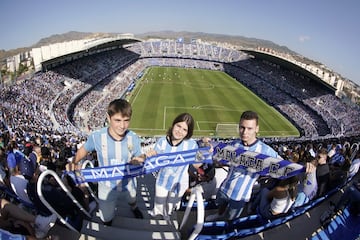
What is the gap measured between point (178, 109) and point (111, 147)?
33.8 metres

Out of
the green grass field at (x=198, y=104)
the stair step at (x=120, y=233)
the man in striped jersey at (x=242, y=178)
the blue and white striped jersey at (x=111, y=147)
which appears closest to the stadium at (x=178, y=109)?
the stair step at (x=120, y=233)

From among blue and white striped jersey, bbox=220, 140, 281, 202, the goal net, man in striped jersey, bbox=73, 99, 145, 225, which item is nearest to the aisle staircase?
man in striped jersey, bbox=73, 99, 145, 225

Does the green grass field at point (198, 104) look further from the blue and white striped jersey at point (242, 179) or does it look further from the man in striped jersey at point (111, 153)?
the blue and white striped jersey at point (242, 179)

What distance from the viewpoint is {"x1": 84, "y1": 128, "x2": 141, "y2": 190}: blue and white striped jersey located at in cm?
393

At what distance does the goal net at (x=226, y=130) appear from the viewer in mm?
30355

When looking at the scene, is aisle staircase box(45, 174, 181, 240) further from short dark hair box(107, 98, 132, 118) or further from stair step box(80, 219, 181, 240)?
short dark hair box(107, 98, 132, 118)

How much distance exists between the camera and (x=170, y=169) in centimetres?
423

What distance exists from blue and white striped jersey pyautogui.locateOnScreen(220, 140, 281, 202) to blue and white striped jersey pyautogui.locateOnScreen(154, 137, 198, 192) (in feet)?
2.42

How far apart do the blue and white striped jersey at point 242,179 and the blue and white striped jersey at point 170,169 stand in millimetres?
738

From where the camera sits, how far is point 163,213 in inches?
171

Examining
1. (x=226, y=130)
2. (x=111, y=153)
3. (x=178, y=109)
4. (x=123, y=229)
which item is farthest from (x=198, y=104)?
(x=123, y=229)

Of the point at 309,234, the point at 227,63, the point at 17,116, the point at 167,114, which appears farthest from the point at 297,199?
the point at 227,63

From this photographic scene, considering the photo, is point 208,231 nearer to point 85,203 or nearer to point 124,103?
point 85,203

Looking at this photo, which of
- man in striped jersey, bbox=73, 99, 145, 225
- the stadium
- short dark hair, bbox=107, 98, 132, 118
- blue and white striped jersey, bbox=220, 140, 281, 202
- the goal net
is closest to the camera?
short dark hair, bbox=107, 98, 132, 118
